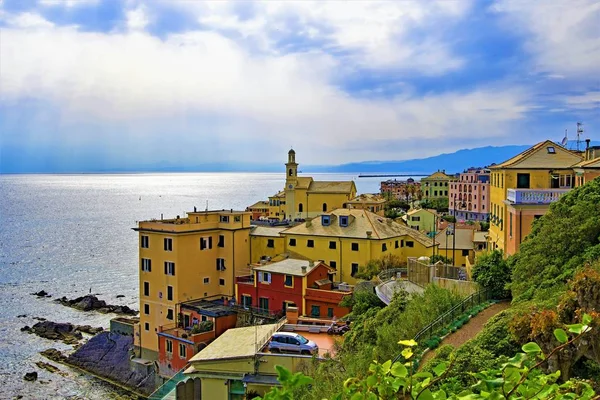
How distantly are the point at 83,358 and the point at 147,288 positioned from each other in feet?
30.1

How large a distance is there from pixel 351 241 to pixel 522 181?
51.5 ft

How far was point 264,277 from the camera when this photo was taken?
1446 inches

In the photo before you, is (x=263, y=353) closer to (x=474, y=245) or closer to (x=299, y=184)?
(x=474, y=245)

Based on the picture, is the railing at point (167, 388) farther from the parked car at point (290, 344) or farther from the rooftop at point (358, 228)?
the rooftop at point (358, 228)

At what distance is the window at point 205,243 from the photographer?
41084mm

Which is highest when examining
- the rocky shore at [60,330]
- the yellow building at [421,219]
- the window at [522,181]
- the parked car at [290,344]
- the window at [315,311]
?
the window at [522,181]

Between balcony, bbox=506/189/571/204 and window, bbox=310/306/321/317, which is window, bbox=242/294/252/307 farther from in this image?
balcony, bbox=506/189/571/204

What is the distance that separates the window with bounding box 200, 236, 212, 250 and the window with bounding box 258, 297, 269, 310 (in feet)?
22.3

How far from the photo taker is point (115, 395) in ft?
127

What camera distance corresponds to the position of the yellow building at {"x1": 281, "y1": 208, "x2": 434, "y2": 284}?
133ft

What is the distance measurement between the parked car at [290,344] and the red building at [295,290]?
28.9 feet

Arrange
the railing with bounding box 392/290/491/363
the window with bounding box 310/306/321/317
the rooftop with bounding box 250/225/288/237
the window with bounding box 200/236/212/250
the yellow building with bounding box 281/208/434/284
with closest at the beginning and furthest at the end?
the railing with bounding box 392/290/491/363 → the window with bounding box 310/306/321/317 → the yellow building with bounding box 281/208/434/284 → the window with bounding box 200/236/212/250 → the rooftop with bounding box 250/225/288/237

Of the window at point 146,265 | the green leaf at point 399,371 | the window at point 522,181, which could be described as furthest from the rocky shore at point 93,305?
the green leaf at point 399,371

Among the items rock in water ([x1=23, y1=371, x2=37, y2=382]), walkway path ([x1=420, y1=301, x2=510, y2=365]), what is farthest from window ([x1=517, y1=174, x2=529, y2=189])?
rock in water ([x1=23, y1=371, x2=37, y2=382])
